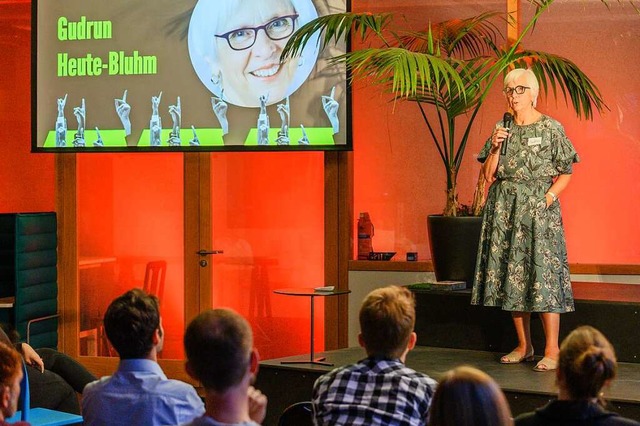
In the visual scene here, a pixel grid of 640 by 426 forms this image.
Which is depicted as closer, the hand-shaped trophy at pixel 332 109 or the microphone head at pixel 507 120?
the microphone head at pixel 507 120

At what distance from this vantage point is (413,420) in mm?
2705

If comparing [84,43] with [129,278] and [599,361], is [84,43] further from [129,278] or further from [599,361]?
[599,361]

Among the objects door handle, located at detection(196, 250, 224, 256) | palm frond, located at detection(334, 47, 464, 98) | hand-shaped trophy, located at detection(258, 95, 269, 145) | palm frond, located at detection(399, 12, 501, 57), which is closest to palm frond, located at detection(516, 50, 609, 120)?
palm frond, located at detection(334, 47, 464, 98)

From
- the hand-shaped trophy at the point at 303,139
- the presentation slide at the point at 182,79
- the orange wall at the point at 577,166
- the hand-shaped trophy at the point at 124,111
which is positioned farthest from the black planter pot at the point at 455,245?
the hand-shaped trophy at the point at 124,111

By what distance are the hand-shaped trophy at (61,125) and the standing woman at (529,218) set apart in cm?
315

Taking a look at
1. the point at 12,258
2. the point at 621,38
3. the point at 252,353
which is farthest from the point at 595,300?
the point at 12,258

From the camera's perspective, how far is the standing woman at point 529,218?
480 cm

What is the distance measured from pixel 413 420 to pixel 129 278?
455cm

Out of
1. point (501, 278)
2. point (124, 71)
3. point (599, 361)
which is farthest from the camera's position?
point (124, 71)

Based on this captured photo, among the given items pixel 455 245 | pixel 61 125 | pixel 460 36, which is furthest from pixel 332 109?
pixel 61 125

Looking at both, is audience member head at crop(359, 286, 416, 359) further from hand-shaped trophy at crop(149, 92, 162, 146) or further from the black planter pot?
hand-shaped trophy at crop(149, 92, 162, 146)

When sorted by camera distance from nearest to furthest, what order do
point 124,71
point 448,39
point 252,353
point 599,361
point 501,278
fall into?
point 252,353 < point 599,361 < point 501,278 < point 448,39 < point 124,71

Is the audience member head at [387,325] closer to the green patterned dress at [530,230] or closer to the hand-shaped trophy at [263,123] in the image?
the green patterned dress at [530,230]

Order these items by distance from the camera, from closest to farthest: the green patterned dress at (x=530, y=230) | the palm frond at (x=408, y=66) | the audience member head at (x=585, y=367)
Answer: the audience member head at (x=585, y=367)
the green patterned dress at (x=530, y=230)
the palm frond at (x=408, y=66)
